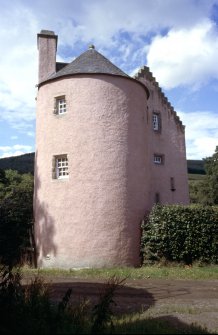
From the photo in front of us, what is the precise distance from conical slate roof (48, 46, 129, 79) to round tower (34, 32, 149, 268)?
51 millimetres

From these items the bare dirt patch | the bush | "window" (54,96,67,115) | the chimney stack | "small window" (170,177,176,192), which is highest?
the chimney stack

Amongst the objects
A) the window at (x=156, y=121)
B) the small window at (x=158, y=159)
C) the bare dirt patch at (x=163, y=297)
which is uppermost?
the window at (x=156, y=121)

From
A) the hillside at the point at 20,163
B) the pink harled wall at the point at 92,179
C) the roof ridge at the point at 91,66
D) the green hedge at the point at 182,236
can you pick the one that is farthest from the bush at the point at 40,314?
the hillside at the point at 20,163

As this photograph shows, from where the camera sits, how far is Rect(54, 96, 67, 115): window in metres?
20.7

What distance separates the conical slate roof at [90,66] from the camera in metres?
20.3

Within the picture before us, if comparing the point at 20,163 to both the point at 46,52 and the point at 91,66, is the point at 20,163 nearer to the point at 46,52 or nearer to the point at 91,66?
the point at 46,52

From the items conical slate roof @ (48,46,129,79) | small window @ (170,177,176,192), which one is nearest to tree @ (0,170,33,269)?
conical slate roof @ (48,46,129,79)

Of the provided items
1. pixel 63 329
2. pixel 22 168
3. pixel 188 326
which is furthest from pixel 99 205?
pixel 22 168

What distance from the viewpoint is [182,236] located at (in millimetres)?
19016

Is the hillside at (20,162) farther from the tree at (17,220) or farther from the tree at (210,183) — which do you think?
the tree at (17,220)

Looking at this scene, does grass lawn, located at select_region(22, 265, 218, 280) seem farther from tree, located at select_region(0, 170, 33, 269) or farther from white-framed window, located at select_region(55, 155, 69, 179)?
white-framed window, located at select_region(55, 155, 69, 179)

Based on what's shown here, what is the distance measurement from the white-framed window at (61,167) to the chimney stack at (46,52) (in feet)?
18.0

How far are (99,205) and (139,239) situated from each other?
2603 mm

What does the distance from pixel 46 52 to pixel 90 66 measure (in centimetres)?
428
